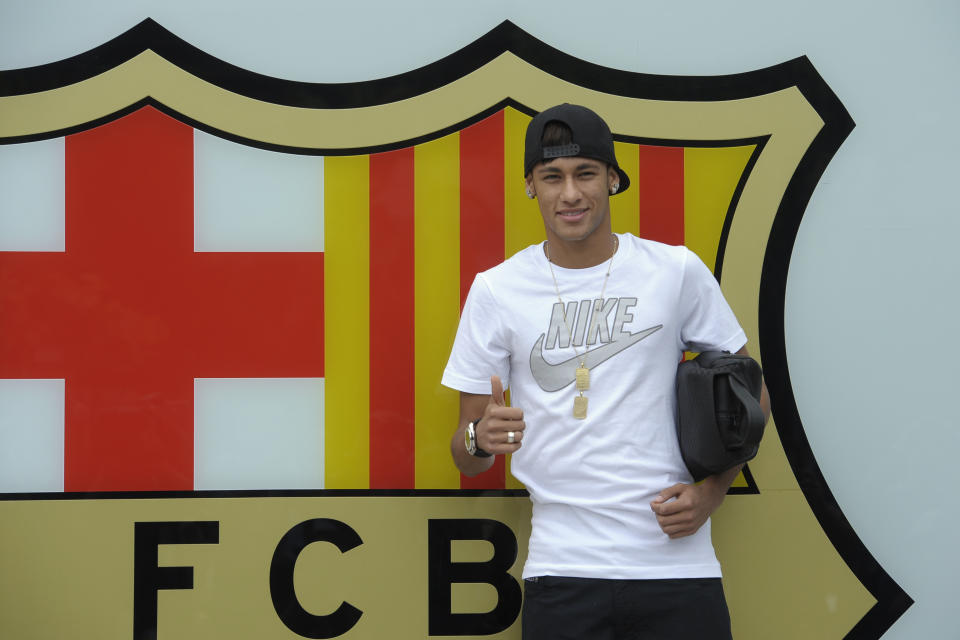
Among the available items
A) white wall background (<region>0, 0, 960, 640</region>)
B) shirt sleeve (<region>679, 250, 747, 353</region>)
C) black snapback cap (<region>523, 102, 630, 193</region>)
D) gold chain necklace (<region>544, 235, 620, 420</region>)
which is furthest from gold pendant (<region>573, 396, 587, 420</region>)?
white wall background (<region>0, 0, 960, 640</region>)

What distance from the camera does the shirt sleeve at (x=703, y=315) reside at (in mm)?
1352

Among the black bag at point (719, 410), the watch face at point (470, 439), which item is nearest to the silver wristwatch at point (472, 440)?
the watch face at point (470, 439)

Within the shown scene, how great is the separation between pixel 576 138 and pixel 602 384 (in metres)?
0.45

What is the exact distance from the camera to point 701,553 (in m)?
1.31

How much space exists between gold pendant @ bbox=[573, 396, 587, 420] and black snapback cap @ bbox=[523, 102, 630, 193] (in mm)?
444

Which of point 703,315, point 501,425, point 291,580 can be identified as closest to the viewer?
point 501,425

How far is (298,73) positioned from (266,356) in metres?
0.65

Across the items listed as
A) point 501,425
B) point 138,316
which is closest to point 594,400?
point 501,425

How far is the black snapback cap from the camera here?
4.33ft

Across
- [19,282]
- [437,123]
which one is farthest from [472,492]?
[19,282]

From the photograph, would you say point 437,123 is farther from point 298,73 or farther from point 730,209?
point 730,209

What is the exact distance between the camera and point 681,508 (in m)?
1.27

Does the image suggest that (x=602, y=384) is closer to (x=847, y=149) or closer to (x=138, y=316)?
(x=847, y=149)

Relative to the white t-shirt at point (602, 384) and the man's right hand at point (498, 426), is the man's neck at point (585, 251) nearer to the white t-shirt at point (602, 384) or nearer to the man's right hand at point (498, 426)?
the white t-shirt at point (602, 384)
